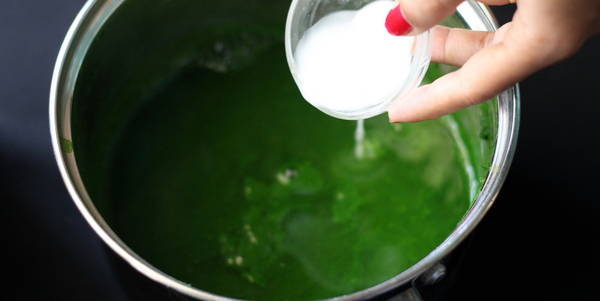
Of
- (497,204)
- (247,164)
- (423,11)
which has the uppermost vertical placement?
(423,11)

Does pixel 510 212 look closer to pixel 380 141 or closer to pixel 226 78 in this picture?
pixel 380 141

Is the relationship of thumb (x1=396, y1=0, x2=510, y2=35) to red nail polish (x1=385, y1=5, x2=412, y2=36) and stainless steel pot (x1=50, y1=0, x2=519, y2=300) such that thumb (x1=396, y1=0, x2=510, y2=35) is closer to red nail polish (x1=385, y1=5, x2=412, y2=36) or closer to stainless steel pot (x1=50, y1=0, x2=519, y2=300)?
red nail polish (x1=385, y1=5, x2=412, y2=36)

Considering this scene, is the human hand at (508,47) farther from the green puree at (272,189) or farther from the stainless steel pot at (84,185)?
the green puree at (272,189)

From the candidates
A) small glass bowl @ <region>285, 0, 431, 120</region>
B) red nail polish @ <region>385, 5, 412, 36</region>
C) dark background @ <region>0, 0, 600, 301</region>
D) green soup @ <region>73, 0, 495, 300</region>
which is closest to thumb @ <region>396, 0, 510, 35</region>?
red nail polish @ <region>385, 5, 412, 36</region>

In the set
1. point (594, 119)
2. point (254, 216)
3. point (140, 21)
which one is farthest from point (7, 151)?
point (594, 119)

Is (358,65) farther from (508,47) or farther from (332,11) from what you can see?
(508,47)

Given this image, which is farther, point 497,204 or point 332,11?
point 497,204

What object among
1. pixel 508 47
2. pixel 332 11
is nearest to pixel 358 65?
pixel 332 11
